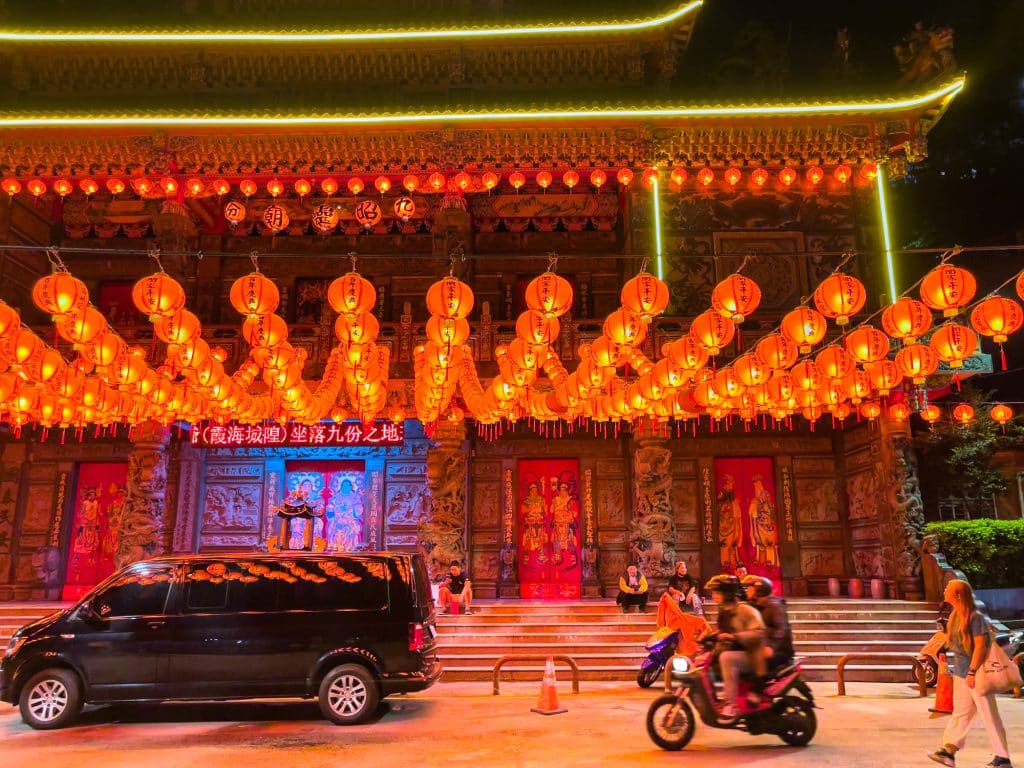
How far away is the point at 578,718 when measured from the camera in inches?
317

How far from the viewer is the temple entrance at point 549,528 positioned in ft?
53.2

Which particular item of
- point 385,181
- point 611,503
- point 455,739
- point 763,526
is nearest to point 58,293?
point 385,181

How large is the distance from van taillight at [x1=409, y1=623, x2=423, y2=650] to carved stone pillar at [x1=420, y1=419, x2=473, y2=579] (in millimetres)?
5995

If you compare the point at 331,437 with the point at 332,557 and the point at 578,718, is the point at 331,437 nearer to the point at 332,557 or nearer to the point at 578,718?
the point at 332,557

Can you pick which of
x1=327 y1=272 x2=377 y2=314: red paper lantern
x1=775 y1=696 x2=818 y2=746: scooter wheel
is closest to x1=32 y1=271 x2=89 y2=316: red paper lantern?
x1=327 y1=272 x2=377 y2=314: red paper lantern

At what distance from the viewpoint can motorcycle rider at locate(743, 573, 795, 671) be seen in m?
6.61

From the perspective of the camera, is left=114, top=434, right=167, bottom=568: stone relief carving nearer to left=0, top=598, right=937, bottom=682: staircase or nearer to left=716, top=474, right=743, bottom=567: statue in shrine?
left=0, top=598, right=937, bottom=682: staircase

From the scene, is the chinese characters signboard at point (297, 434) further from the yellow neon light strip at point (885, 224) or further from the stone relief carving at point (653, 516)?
the yellow neon light strip at point (885, 224)

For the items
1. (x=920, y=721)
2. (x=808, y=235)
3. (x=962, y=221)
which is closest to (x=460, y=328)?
(x=920, y=721)

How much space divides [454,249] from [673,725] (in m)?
10.6

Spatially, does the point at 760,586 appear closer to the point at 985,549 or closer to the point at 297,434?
the point at 985,549

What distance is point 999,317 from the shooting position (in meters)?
9.15

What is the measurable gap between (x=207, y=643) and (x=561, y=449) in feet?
33.1

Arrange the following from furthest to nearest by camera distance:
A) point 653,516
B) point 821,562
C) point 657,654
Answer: point 821,562, point 653,516, point 657,654
